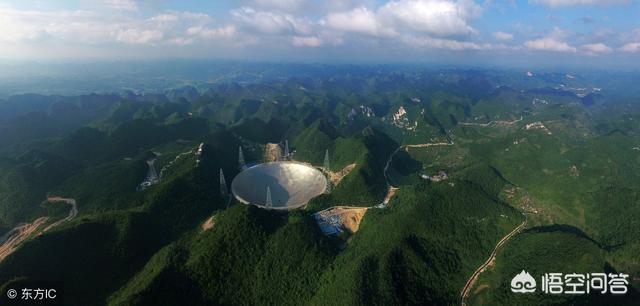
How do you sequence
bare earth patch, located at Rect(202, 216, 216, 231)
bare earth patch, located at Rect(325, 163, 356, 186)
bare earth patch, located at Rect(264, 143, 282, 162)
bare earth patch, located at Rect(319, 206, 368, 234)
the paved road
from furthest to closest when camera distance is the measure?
bare earth patch, located at Rect(264, 143, 282, 162) → bare earth patch, located at Rect(325, 163, 356, 186) → bare earth patch, located at Rect(319, 206, 368, 234) → bare earth patch, located at Rect(202, 216, 216, 231) → the paved road

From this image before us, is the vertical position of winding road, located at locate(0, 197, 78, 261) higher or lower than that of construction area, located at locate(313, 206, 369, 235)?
lower

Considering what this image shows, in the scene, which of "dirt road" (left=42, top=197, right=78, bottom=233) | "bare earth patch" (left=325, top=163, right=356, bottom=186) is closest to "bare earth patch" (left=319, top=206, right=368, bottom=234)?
"bare earth patch" (left=325, top=163, right=356, bottom=186)

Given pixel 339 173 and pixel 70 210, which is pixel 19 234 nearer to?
pixel 70 210

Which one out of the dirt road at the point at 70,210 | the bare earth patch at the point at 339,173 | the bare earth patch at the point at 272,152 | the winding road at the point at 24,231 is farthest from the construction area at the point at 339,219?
the winding road at the point at 24,231

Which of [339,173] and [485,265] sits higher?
[339,173]

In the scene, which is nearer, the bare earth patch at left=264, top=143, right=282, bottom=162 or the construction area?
the construction area

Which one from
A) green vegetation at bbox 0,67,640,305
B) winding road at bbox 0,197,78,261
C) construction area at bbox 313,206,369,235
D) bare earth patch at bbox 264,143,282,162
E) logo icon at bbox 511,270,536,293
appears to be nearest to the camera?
green vegetation at bbox 0,67,640,305

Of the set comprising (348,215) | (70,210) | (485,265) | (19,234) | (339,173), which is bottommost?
(19,234)

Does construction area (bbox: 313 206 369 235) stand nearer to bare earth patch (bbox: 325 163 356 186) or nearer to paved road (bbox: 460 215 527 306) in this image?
bare earth patch (bbox: 325 163 356 186)

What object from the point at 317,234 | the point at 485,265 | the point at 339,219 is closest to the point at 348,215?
the point at 339,219

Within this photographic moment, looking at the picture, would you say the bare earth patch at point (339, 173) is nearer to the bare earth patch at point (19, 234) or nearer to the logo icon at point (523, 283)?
the logo icon at point (523, 283)
